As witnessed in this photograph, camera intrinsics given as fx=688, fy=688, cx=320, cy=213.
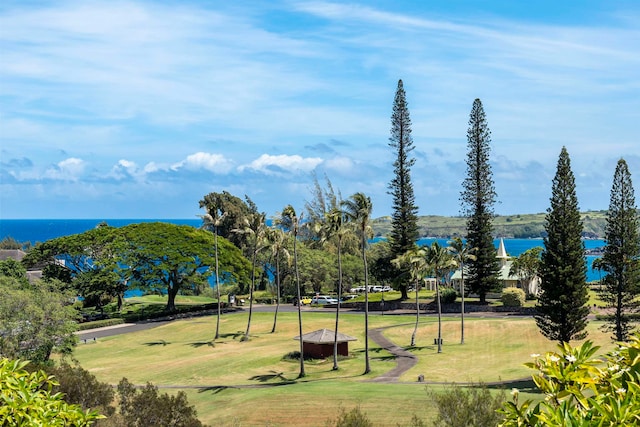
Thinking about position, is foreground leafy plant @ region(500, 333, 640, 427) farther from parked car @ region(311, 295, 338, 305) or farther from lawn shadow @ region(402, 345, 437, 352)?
parked car @ region(311, 295, 338, 305)

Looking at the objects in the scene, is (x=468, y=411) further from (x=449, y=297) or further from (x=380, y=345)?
(x=449, y=297)

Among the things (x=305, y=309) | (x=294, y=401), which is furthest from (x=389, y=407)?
(x=305, y=309)

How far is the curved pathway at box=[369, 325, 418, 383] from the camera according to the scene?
45156 mm

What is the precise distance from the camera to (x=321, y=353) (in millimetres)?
52719

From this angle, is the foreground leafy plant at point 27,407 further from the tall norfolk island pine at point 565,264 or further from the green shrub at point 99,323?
the green shrub at point 99,323

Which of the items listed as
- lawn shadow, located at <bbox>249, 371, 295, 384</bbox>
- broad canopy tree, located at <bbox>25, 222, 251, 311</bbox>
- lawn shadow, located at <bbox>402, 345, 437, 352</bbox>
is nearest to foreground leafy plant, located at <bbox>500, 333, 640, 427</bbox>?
lawn shadow, located at <bbox>249, 371, 295, 384</bbox>

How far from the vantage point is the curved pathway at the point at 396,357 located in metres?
45.2

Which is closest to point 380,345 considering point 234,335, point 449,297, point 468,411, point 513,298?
point 234,335

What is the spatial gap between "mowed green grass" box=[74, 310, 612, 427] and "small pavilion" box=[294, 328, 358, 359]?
0.92m

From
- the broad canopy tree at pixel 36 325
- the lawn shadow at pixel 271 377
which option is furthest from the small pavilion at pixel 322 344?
the broad canopy tree at pixel 36 325

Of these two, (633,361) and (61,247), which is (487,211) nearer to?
(61,247)

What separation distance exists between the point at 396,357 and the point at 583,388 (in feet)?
148

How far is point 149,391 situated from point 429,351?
30.3 metres

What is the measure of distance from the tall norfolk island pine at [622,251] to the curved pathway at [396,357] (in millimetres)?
13960
